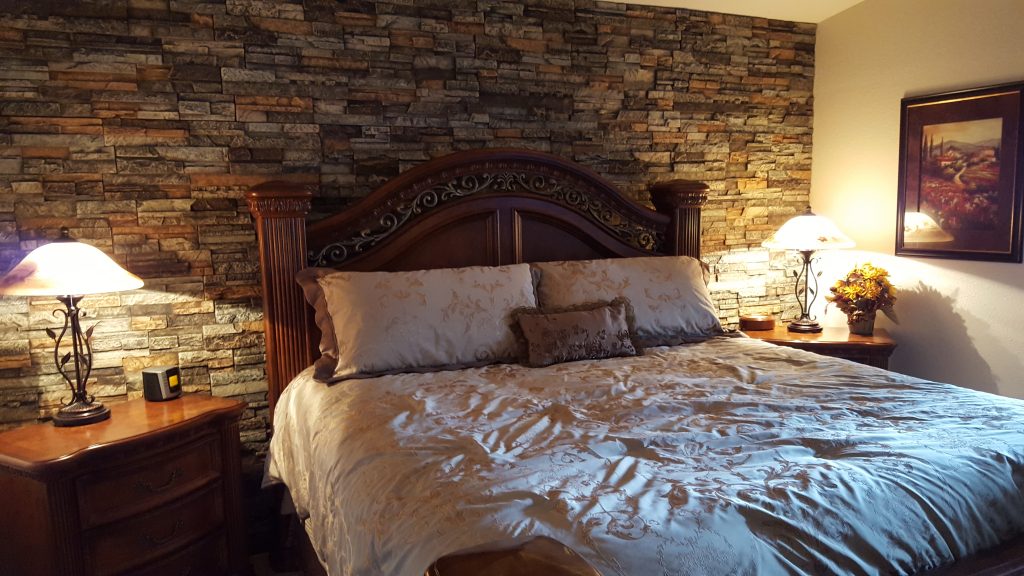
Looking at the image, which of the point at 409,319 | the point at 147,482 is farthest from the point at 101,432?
the point at 409,319

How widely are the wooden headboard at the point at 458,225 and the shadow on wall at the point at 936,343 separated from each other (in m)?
1.12

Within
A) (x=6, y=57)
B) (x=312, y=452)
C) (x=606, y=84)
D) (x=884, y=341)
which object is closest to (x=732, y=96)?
(x=606, y=84)

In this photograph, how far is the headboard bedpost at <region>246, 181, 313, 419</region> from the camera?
2537 mm

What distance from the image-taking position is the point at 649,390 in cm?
208

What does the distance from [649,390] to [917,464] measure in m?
0.81

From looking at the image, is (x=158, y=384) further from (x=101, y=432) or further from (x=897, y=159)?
(x=897, y=159)

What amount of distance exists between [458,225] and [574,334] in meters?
0.78

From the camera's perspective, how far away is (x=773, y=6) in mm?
3461

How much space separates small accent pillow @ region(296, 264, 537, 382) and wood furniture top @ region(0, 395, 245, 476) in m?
0.42

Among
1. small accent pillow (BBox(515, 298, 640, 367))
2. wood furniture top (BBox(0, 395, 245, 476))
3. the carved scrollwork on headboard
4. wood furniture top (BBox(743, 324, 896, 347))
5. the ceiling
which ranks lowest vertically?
wood furniture top (BBox(0, 395, 245, 476))

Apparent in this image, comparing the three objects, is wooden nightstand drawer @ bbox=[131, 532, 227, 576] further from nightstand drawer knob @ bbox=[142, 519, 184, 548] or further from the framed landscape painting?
the framed landscape painting

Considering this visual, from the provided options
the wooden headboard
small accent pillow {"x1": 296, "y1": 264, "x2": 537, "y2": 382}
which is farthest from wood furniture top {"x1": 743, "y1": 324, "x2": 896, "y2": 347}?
small accent pillow {"x1": 296, "y1": 264, "x2": 537, "y2": 382}

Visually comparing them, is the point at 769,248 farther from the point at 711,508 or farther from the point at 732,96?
the point at 711,508

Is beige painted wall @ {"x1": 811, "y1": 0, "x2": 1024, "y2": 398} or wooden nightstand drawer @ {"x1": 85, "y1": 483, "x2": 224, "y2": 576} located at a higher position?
beige painted wall @ {"x1": 811, "y1": 0, "x2": 1024, "y2": 398}
